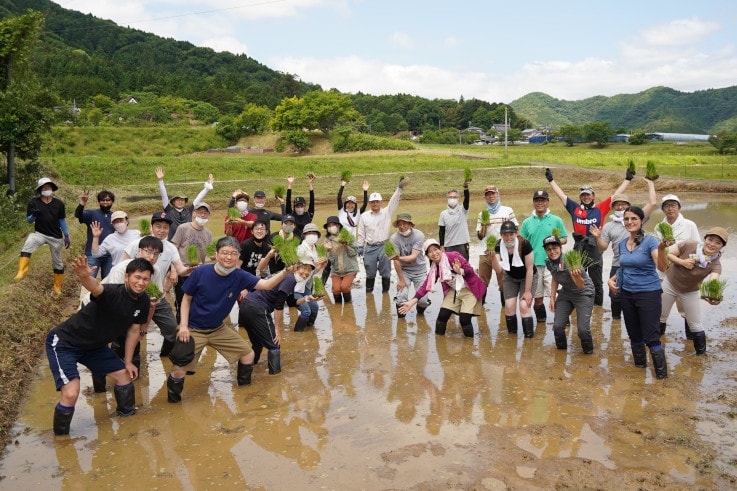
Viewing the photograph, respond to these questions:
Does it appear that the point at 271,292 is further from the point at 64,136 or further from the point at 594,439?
the point at 64,136

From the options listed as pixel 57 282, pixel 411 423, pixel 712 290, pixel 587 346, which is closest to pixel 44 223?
pixel 57 282

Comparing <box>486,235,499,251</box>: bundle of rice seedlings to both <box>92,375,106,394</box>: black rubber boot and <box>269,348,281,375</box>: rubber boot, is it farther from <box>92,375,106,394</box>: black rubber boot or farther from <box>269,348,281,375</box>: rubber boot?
<box>92,375,106,394</box>: black rubber boot

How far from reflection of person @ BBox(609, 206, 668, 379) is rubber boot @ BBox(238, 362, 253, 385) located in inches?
178

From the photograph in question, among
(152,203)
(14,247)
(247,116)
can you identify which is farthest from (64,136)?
(14,247)

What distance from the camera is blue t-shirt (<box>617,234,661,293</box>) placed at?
270 inches

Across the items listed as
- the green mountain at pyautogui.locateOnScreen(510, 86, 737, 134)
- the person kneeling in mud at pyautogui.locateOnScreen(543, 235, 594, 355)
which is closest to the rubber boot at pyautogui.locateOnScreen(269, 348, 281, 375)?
the person kneeling in mud at pyautogui.locateOnScreen(543, 235, 594, 355)

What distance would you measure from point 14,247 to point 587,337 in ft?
41.8

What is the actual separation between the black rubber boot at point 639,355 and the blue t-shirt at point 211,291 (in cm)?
457

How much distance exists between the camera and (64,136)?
51000 mm

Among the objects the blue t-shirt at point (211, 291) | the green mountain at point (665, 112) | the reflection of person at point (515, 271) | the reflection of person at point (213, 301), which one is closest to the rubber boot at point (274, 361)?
the reflection of person at point (213, 301)

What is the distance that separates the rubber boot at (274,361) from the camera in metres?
7.28

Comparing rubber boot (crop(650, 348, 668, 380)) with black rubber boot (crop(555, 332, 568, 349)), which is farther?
black rubber boot (crop(555, 332, 568, 349))

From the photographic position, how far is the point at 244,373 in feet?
22.6

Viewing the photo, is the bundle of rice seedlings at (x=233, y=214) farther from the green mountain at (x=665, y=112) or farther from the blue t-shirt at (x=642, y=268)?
the green mountain at (x=665, y=112)
